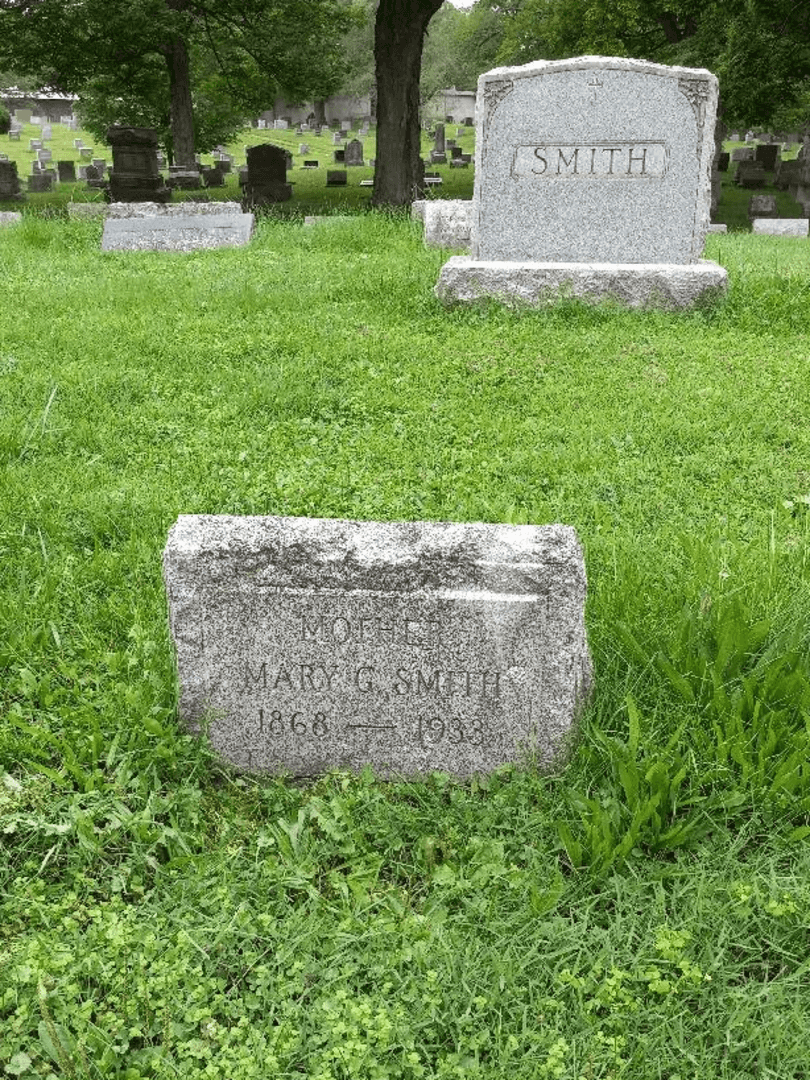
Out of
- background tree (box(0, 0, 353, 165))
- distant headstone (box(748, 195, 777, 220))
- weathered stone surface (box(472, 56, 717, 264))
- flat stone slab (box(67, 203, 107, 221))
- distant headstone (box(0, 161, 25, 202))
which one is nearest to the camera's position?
weathered stone surface (box(472, 56, 717, 264))

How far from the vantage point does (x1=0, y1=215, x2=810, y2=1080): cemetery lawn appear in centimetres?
196

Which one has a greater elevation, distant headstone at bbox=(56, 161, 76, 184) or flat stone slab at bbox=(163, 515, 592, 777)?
distant headstone at bbox=(56, 161, 76, 184)

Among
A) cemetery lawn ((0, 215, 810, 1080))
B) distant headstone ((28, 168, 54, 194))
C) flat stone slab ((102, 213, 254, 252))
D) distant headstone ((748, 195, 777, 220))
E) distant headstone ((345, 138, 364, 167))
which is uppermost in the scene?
distant headstone ((345, 138, 364, 167))

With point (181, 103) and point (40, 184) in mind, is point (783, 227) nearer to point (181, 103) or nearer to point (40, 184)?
point (181, 103)

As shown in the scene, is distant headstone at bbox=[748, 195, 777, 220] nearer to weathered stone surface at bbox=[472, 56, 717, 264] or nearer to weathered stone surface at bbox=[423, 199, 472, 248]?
weathered stone surface at bbox=[423, 199, 472, 248]

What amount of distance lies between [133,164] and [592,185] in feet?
42.2

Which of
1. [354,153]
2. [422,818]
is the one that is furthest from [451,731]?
[354,153]

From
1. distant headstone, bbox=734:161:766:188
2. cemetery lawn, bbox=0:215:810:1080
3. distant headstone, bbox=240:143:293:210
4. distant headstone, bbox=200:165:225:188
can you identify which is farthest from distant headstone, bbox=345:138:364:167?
cemetery lawn, bbox=0:215:810:1080

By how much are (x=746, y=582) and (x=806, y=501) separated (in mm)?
1116

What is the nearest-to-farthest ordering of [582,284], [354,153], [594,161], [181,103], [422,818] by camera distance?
1. [422,818]
2. [582,284]
3. [594,161]
4. [181,103]
5. [354,153]

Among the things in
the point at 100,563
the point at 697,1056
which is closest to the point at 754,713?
the point at 697,1056

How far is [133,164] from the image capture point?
1816cm

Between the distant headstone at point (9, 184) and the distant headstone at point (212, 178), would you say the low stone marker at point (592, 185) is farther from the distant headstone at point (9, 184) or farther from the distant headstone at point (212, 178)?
the distant headstone at point (212, 178)

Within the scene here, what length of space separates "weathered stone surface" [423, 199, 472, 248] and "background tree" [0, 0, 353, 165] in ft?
31.7
